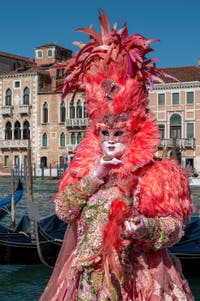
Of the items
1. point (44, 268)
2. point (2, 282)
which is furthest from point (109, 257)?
point (44, 268)

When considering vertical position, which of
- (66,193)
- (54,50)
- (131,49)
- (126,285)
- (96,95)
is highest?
(54,50)

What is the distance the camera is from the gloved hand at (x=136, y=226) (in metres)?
1.44

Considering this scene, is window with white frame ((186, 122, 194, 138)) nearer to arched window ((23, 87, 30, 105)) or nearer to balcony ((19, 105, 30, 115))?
balcony ((19, 105, 30, 115))

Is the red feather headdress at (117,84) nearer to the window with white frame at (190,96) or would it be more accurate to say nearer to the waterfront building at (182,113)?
the waterfront building at (182,113)

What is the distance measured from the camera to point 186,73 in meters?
23.0

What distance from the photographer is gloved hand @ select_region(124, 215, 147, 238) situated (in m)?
1.44

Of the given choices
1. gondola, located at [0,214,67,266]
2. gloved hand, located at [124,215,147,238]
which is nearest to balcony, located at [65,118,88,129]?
gondola, located at [0,214,67,266]

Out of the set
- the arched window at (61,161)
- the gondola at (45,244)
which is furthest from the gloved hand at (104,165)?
the arched window at (61,161)

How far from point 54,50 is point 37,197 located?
14.9m

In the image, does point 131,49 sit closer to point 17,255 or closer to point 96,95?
point 96,95

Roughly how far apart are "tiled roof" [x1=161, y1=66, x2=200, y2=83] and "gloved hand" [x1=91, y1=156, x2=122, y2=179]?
2071 cm

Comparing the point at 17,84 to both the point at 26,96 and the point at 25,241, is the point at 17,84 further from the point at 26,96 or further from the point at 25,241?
the point at 25,241

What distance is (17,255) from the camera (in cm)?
587

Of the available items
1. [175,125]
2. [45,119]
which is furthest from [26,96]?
[175,125]
